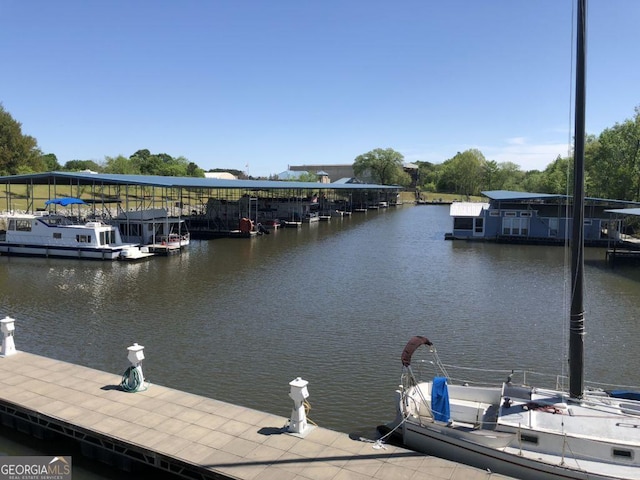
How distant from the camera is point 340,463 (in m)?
10.7

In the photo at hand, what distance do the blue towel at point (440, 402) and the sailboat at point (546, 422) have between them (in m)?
0.02

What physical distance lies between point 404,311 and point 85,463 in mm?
17953

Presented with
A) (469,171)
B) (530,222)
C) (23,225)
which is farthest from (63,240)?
(469,171)

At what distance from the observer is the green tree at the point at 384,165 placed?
6019 inches

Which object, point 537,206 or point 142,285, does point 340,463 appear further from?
point 537,206

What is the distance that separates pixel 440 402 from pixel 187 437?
20.0 ft

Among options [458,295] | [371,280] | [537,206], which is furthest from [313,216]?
[458,295]

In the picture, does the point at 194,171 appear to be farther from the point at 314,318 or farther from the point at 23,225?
the point at 314,318

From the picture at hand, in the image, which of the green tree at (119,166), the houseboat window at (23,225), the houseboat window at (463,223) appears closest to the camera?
the houseboat window at (23,225)

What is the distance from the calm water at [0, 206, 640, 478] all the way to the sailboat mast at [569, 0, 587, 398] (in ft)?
18.4

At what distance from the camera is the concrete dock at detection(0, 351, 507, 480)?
1051 cm

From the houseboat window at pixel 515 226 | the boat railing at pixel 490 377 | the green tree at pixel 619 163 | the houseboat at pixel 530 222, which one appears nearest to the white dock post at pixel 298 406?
the boat railing at pixel 490 377

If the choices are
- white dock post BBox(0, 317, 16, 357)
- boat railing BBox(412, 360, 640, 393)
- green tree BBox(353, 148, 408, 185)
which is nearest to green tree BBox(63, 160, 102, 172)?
green tree BBox(353, 148, 408, 185)

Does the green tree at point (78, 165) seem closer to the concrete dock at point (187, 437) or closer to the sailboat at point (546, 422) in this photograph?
the concrete dock at point (187, 437)
